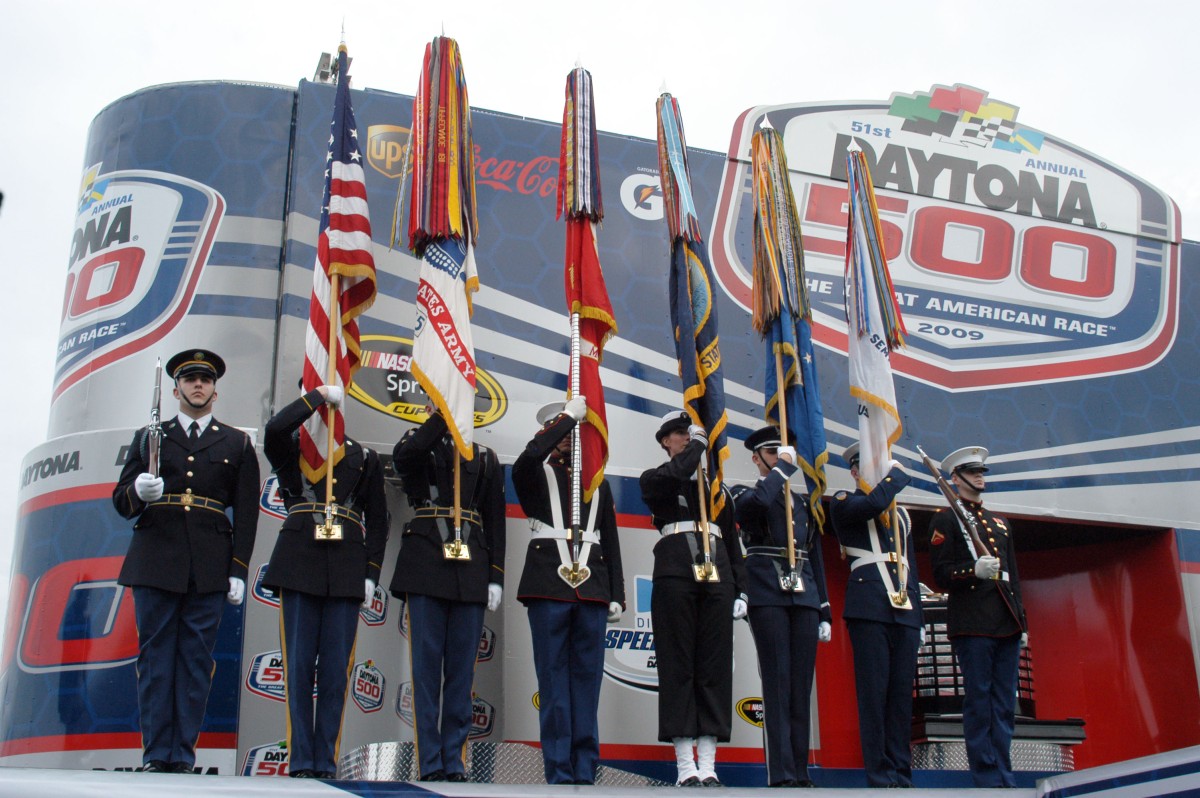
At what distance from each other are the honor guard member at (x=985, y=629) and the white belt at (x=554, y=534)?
1915 mm

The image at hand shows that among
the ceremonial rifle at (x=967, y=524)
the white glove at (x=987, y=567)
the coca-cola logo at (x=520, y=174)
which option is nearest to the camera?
the white glove at (x=987, y=567)

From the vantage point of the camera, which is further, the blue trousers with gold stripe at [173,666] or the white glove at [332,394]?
the white glove at [332,394]

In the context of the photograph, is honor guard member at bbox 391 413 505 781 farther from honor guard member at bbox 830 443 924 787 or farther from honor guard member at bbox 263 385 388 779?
honor guard member at bbox 830 443 924 787

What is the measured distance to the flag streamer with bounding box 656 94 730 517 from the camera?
624 cm

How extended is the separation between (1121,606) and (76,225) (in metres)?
6.83

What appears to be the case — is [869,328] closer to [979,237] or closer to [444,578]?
[979,237]

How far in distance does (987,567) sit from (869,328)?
1588mm

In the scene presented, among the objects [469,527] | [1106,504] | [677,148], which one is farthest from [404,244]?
[1106,504]

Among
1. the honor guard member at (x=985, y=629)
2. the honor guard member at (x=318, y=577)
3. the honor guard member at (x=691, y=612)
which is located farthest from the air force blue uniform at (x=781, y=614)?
the honor guard member at (x=318, y=577)

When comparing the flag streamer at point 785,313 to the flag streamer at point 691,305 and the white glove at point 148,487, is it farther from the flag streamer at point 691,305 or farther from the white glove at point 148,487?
the white glove at point 148,487

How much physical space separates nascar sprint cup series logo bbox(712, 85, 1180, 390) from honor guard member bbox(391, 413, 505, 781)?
8.90ft

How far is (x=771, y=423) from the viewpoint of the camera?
22.6ft

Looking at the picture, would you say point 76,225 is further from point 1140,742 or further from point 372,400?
point 1140,742

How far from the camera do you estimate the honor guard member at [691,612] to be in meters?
5.39
